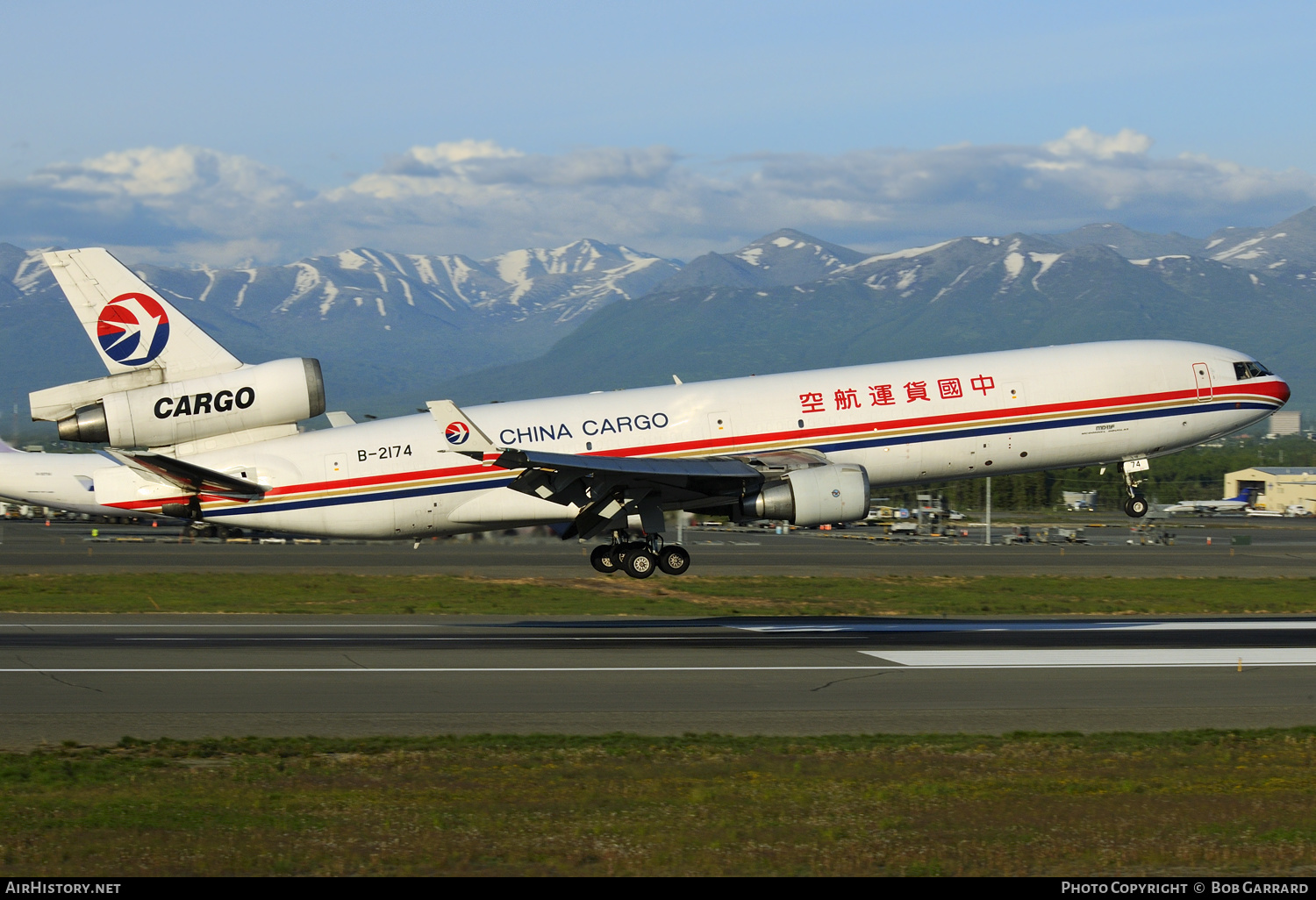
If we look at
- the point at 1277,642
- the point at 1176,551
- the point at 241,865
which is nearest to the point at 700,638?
the point at 1277,642

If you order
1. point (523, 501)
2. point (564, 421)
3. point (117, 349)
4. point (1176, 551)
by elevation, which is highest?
point (117, 349)

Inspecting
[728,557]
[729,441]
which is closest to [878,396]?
[729,441]

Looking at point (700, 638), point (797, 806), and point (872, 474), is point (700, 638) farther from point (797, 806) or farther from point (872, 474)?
point (797, 806)

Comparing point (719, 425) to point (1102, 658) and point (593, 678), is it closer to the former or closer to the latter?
point (593, 678)

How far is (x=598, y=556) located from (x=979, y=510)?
444 feet

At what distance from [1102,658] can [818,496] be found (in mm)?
7997

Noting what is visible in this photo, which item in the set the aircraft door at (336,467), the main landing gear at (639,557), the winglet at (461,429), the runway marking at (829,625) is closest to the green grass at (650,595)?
the runway marking at (829,625)

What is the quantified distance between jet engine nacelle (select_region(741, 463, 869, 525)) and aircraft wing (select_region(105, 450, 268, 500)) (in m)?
14.0

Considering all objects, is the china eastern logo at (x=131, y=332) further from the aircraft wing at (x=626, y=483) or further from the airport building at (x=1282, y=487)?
the airport building at (x=1282, y=487)

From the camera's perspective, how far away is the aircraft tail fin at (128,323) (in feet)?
118

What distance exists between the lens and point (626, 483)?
115 feet

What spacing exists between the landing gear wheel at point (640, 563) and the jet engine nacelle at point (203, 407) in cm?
966

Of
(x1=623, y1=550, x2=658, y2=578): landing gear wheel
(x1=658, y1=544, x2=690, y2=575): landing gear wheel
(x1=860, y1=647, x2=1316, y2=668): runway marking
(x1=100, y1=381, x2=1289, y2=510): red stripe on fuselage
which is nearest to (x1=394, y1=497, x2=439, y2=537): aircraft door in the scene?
(x1=100, y1=381, x2=1289, y2=510): red stripe on fuselage

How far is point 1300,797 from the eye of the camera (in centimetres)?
1855
